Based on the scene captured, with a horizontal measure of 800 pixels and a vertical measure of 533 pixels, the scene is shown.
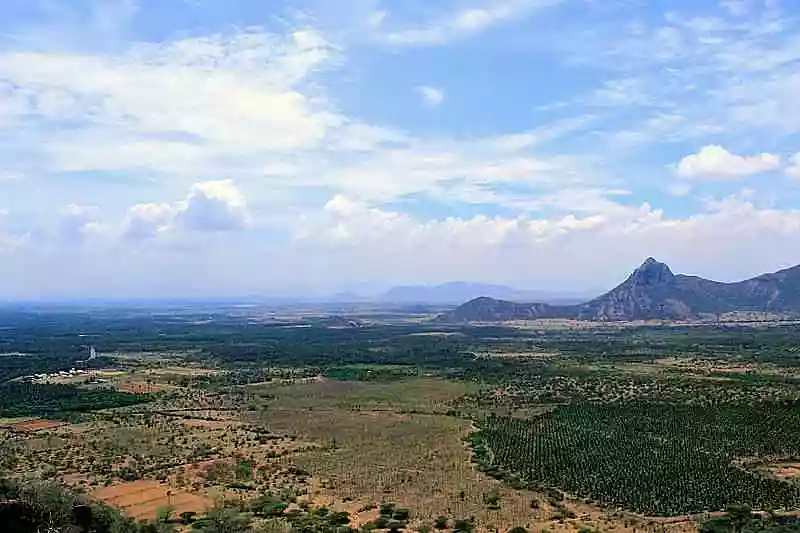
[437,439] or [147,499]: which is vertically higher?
[437,439]

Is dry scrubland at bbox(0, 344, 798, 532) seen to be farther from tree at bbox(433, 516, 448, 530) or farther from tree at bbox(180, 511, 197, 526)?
tree at bbox(180, 511, 197, 526)

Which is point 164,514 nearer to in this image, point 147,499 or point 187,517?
point 187,517

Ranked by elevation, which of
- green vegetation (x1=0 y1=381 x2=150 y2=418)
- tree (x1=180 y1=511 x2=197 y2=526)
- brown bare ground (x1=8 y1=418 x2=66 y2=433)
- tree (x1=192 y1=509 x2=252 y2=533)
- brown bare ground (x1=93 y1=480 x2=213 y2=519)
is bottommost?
brown bare ground (x1=8 y1=418 x2=66 y2=433)

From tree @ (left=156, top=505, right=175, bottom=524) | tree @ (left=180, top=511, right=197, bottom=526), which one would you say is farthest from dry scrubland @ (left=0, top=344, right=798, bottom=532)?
tree @ (left=180, top=511, right=197, bottom=526)

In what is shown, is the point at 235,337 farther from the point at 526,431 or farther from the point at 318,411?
the point at 526,431

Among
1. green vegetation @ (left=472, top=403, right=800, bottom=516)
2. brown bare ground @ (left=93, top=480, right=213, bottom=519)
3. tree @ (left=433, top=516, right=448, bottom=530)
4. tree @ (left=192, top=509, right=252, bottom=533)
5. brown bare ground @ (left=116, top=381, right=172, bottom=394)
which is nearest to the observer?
tree @ (left=192, top=509, right=252, bottom=533)

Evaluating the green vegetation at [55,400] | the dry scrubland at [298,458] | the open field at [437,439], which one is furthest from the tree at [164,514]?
the green vegetation at [55,400]

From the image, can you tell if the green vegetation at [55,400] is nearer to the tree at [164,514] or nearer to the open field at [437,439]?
the open field at [437,439]

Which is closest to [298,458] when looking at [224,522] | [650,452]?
[224,522]

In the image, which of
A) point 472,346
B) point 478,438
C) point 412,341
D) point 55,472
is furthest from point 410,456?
point 412,341
